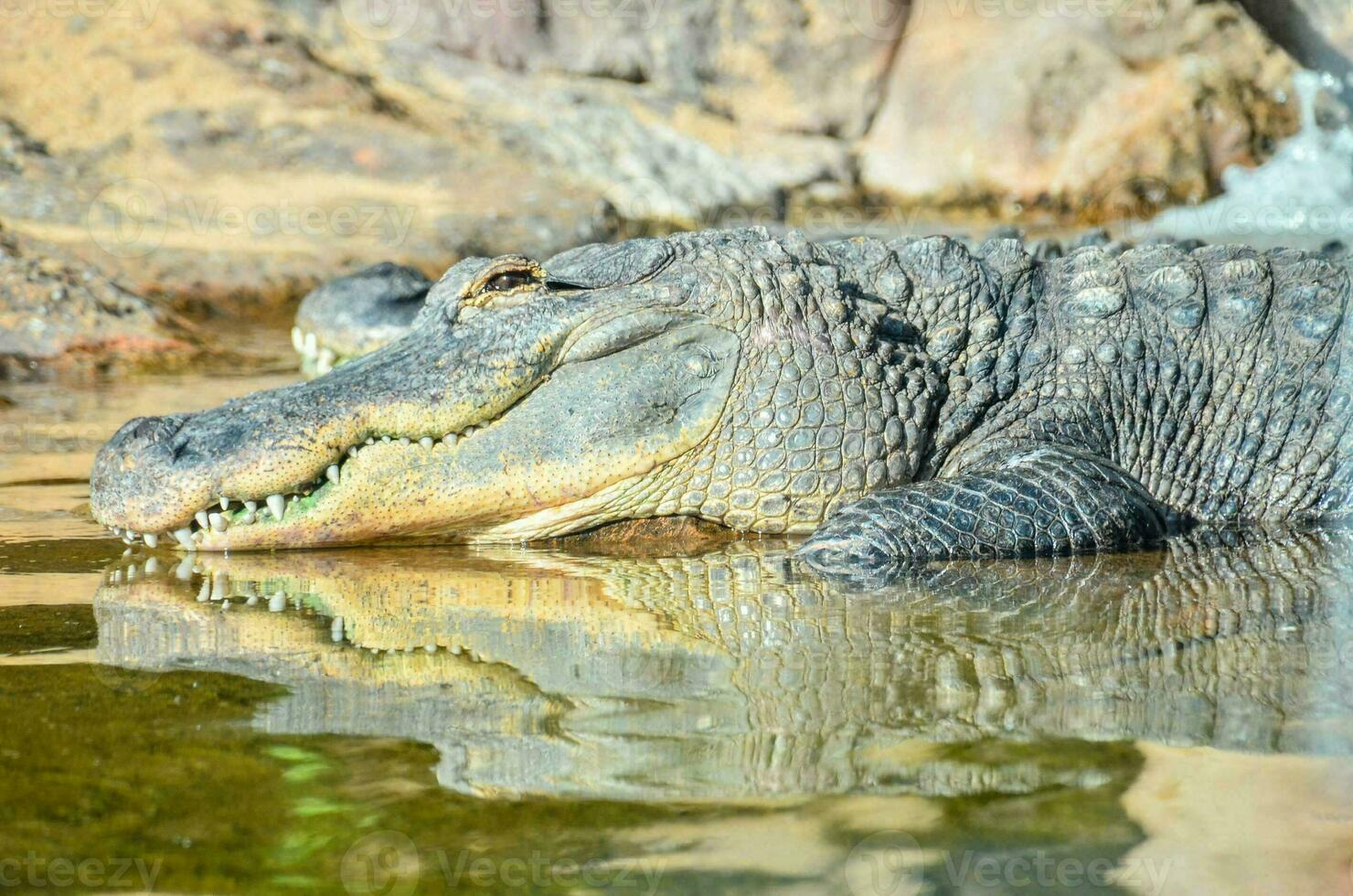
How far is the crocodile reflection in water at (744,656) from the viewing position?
242 centimetres

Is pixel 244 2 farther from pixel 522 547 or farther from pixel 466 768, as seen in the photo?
pixel 466 768

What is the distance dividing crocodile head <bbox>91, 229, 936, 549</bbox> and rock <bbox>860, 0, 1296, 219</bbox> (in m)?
7.63

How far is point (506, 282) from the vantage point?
4332mm

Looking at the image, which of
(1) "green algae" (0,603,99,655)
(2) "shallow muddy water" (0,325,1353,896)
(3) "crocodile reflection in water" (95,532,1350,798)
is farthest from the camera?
(1) "green algae" (0,603,99,655)

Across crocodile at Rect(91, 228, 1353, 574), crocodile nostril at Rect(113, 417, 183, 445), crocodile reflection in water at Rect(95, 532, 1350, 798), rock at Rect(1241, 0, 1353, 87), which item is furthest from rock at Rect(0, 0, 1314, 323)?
crocodile reflection in water at Rect(95, 532, 1350, 798)

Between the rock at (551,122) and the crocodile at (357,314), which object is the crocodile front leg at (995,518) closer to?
the crocodile at (357,314)

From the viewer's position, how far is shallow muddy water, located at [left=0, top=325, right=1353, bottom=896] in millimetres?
2039

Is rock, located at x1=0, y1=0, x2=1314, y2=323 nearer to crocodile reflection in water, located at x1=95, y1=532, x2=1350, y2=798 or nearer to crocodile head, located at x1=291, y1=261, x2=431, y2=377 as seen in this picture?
crocodile head, located at x1=291, y1=261, x2=431, y2=377

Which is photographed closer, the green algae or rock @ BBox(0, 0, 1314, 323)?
the green algae

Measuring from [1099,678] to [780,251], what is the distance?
2.10m

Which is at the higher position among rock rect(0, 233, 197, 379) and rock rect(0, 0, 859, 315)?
rock rect(0, 0, 859, 315)

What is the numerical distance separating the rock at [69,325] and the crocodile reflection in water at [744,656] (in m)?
3.60

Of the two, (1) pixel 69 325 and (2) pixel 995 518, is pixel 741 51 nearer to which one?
(1) pixel 69 325

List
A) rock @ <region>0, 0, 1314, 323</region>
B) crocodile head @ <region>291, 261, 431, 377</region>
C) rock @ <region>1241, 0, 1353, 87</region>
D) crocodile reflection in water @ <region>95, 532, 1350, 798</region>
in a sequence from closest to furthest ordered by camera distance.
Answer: crocodile reflection in water @ <region>95, 532, 1350, 798</region>, crocodile head @ <region>291, 261, 431, 377</region>, rock @ <region>0, 0, 1314, 323</region>, rock @ <region>1241, 0, 1353, 87</region>
